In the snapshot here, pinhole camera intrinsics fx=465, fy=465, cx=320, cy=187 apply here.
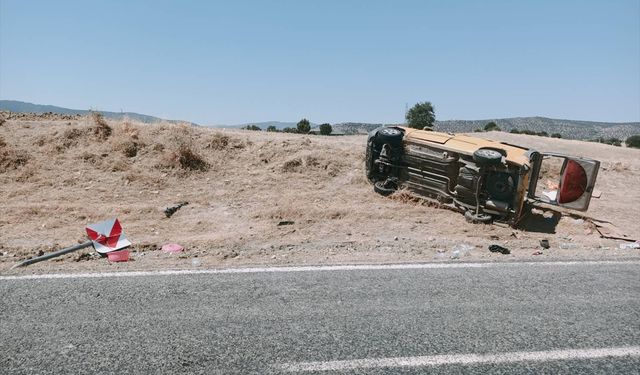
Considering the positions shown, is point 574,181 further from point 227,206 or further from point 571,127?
point 571,127

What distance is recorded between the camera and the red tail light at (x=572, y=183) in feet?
29.2

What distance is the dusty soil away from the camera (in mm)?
6762

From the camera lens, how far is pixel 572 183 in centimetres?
904

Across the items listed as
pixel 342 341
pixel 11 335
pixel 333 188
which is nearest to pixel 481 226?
pixel 333 188

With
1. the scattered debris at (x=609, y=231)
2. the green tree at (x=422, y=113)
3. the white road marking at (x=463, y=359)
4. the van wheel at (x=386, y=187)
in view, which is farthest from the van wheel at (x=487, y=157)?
the green tree at (x=422, y=113)

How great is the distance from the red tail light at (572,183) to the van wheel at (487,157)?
1.54 meters

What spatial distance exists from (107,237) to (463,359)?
214 inches

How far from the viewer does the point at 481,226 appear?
8.54m

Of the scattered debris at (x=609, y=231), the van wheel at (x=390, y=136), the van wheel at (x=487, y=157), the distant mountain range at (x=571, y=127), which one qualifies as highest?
the van wheel at (x=390, y=136)

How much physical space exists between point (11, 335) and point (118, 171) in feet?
25.9

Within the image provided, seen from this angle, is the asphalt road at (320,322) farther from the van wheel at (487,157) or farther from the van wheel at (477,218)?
the van wheel at (487,157)

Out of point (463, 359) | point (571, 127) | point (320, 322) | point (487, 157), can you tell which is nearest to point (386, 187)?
point (487, 157)

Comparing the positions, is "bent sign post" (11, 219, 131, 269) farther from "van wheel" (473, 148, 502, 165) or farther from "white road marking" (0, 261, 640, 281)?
"van wheel" (473, 148, 502, 165)

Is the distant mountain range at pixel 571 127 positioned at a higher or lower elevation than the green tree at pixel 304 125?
lower
